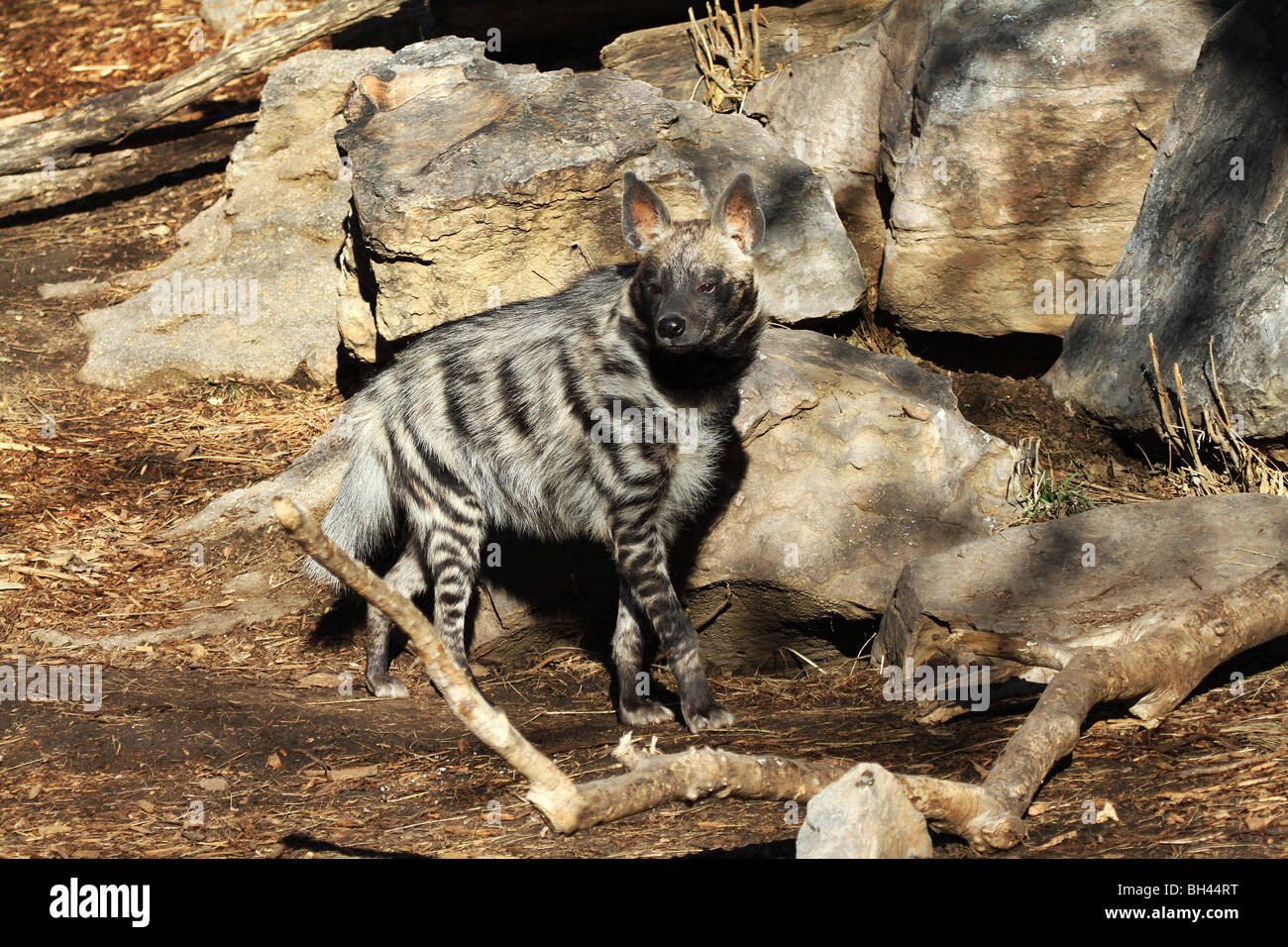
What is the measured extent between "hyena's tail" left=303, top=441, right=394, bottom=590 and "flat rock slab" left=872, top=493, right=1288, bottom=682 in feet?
8.42

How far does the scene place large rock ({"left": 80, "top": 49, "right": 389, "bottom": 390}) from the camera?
805cm

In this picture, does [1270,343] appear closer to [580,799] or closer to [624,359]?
[624,359]

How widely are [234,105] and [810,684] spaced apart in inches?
341

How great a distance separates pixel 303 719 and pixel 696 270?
263 centimetres

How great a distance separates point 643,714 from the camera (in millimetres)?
5328

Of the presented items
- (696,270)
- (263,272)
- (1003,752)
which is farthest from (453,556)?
(263,272)

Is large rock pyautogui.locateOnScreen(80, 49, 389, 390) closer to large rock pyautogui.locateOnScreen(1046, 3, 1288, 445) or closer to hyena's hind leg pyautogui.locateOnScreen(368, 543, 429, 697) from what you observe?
hyena's hind leg pyautogui.locateOnScreen(368, 543, 429, 697)

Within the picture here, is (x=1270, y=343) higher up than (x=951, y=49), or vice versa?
(x=951, y=49)

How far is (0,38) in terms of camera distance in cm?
1234

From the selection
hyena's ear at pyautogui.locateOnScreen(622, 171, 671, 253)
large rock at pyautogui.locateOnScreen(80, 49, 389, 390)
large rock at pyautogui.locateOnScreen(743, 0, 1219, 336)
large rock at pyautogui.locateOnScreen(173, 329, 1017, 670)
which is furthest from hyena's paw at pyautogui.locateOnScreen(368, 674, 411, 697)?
large rock at pyautogui.locateOnScreen(743, 0, 1219, 336)

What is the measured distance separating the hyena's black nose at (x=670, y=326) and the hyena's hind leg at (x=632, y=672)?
52.0 inches

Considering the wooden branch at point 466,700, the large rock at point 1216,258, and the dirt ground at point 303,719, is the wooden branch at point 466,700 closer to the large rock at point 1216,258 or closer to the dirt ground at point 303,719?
the dirt ground at point 303,719
